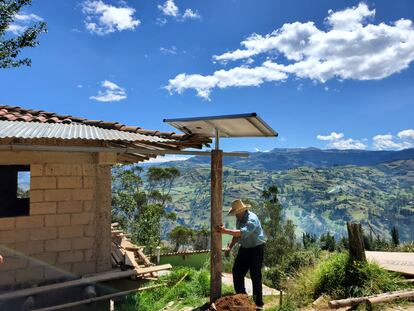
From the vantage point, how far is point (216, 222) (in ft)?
19.7

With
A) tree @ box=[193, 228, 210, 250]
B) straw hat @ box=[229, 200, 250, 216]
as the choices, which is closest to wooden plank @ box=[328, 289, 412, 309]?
straw hat @ box=[229, 200, 250, 216]

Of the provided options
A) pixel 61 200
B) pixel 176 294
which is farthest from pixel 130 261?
pixel 61 200

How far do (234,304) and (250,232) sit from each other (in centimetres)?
101

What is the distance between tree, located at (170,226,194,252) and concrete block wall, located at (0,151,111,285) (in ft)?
120

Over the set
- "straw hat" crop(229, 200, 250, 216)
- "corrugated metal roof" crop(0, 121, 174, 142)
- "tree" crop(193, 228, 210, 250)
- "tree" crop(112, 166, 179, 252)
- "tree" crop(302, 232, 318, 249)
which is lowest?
"tree" crop(193, 228, 210, 250)

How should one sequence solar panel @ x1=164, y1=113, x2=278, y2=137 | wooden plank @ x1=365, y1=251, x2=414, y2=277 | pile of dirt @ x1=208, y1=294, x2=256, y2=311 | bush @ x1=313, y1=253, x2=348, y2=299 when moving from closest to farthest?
pile of dirt @ x1=208, y1=294, x2=256, y2=311
solar panel @ x1=164, y1=113, x2=278, y2=137
bush @ x1=313, y1=253, x2=348, y2=299
wooden plank @ x1=365, y1=251, x2=414, y2=277

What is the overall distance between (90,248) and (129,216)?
91.4ft

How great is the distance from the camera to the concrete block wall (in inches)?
254

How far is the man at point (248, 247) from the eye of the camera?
5.86 metres

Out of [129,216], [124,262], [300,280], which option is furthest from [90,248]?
[129,216]

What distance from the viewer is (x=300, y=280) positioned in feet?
23.8

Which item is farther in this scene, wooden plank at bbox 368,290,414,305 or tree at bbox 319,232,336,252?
tree at bbox 319,232,336,252

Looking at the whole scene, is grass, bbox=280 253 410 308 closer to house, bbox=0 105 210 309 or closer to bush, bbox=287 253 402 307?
bush, bbox=287 253 402 307

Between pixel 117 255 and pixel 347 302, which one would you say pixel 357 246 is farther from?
pixel 117 255
